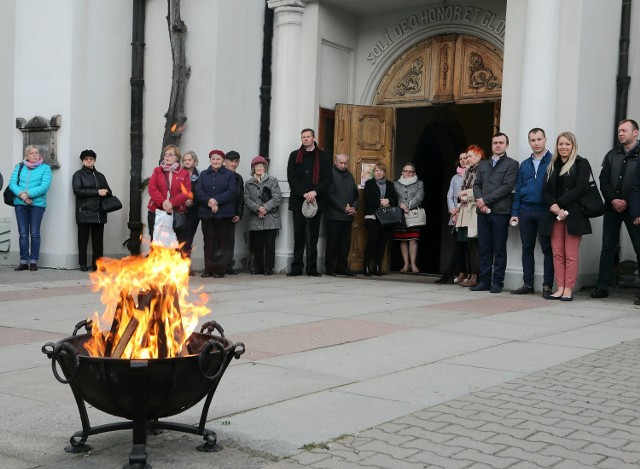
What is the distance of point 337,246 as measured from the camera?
13.6m

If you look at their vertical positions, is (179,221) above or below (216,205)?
below

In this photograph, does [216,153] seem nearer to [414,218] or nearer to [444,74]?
[414,218]

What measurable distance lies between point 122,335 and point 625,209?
810cm

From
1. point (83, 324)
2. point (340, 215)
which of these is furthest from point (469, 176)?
point (83, 324)

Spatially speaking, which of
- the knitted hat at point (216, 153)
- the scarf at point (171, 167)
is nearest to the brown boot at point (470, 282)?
the knitted hat at point (216, 153)

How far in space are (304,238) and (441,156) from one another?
259 inches

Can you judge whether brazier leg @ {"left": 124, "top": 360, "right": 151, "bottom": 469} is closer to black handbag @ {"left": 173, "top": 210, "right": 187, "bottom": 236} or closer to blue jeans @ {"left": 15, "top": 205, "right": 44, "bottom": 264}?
black handbag @ {"left": 173, "top": 210, "right": 187, "bottom": 236}

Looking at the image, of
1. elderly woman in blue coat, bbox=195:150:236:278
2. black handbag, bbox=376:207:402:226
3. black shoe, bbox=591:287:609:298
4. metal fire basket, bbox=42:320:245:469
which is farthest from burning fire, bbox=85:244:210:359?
black handbag, bbox=376:207:402:226

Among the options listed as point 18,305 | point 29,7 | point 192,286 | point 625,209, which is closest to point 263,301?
point 192,286

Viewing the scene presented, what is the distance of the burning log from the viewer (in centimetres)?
378

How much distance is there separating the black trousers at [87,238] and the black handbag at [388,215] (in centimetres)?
439

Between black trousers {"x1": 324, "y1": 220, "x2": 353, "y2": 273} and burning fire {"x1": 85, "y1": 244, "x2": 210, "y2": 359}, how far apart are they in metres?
9.35

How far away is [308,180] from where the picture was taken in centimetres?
1312

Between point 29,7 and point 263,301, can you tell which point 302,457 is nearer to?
point 263,301
